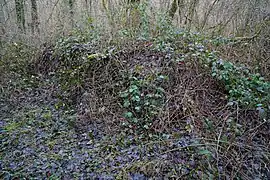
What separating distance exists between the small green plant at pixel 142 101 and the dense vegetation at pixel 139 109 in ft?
0.05

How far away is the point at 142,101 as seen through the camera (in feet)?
12.4

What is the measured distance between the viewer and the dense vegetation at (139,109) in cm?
297

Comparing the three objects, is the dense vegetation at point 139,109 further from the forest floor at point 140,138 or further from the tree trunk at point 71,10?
the tree trunk at point 71,10

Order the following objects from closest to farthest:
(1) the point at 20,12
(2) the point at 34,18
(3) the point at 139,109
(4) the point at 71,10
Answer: (3) the point at 139,109 < (4) the point at 71,10 < (2) the point at 34,18 < (1) the point at 20,12

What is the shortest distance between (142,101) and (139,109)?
0.15 metres

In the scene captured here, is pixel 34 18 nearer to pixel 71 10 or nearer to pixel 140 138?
pixel 71 10

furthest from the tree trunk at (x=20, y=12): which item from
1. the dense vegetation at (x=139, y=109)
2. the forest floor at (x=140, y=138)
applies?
the forest floor at (x=140, y=138)

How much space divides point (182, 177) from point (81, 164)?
4.23 ft

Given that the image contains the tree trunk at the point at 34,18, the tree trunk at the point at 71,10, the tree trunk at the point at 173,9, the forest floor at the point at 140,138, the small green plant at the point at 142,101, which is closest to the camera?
the forest floor at the point at 140,138

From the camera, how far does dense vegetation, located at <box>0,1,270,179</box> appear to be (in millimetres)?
2967

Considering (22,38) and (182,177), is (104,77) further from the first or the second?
(22,38)

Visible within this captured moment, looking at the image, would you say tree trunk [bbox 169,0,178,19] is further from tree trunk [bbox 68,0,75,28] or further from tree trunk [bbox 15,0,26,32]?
tree trunk [bbox 15,0,26,32]

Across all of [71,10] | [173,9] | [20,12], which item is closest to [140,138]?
[71,10]

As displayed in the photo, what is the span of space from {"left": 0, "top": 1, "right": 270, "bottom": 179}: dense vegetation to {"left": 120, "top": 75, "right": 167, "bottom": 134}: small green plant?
0.7 inches
